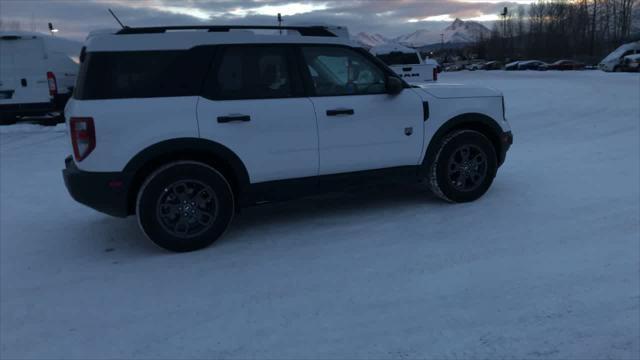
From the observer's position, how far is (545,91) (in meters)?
18.3

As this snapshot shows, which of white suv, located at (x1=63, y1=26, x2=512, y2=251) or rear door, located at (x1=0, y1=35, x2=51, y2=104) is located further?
rear door, located at (x1=0, y1=35, x2=51, y2=104)

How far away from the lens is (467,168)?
5750mm

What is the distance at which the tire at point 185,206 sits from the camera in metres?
4.44

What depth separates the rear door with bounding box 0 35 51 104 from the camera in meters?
14.4

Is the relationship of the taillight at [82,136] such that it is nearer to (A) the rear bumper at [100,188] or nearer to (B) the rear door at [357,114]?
(A) the rear bumper at [100,188]

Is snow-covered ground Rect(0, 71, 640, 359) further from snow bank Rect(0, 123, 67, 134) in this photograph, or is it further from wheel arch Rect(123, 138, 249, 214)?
snow bank Rect(0, 123, 67, 134)

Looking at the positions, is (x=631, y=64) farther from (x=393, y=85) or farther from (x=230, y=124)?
(x=230, y=124)

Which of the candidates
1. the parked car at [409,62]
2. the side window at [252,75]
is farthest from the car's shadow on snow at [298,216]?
the parked car at [409,62]

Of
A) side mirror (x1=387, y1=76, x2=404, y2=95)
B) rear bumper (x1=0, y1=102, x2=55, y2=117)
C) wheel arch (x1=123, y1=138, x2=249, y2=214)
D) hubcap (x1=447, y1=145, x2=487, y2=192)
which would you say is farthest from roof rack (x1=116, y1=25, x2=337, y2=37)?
rear bumper (x1=0, y1=102, x2=55, y2=117)

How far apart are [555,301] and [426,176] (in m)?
2.36

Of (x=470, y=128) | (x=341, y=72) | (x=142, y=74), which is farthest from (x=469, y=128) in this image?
(x=142, y=74)

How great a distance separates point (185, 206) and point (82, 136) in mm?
1005

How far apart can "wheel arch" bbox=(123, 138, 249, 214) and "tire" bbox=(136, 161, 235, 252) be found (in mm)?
106

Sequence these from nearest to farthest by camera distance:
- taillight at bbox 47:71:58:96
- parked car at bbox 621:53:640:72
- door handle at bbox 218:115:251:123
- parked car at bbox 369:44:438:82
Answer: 1. door handle at bbox 218:115:251:123
2. taillight at bbox 47:71:58:96
3. parked car at bbox 369:44:438:82
4. parked car at bbox 621:53:640:72
